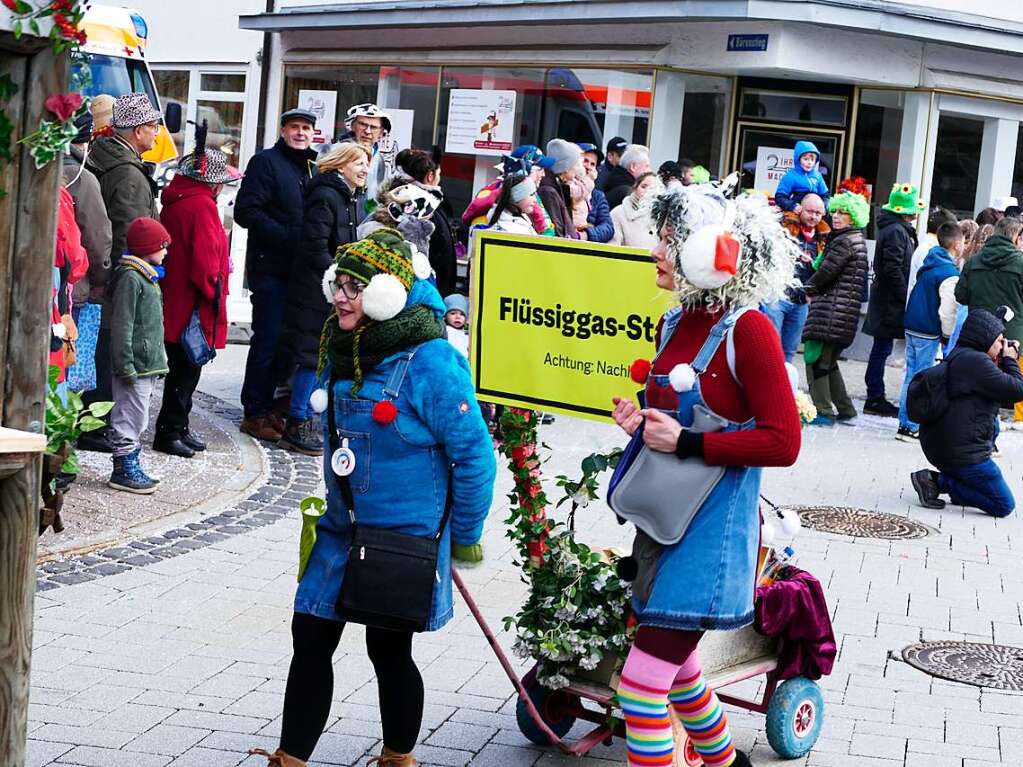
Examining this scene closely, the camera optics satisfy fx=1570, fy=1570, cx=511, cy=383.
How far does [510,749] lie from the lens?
542 centimetres

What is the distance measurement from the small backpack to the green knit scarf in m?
6.36

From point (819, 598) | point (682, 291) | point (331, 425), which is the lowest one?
point (819, 598)

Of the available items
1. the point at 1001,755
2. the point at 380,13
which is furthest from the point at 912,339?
the point at 380,13

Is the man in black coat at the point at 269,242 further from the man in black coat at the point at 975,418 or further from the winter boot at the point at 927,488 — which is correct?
the man in black coat at the point at 975,418

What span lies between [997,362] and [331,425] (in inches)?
262

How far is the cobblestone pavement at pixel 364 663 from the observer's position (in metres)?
5.36

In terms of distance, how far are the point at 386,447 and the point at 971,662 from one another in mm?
3387

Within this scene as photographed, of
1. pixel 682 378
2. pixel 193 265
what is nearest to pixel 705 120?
pixel 193 265

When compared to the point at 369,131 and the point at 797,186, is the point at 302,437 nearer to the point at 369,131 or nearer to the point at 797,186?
the point at 369,131

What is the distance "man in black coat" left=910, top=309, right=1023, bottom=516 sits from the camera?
10.1m

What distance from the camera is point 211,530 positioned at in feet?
27.1

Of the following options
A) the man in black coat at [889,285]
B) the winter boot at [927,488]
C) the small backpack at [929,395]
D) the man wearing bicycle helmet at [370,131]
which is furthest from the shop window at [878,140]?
the winter boot at [927,488]

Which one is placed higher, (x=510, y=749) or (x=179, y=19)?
(x=179, y=19)

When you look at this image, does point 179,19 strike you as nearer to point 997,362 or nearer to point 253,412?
point 253,412
